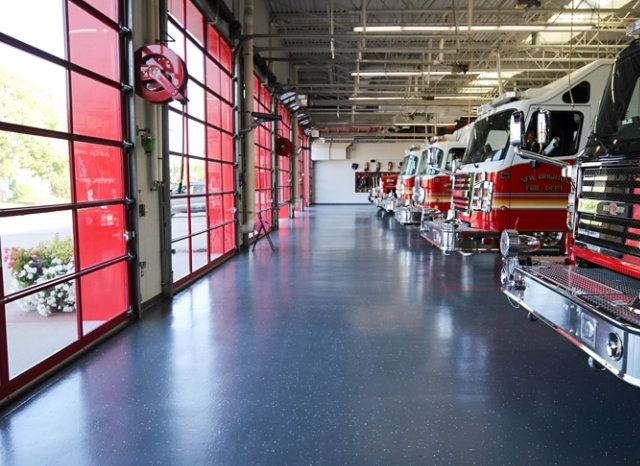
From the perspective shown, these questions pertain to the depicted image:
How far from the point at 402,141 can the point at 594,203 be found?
27.5 m

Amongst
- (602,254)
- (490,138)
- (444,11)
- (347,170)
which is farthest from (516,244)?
(347,170)

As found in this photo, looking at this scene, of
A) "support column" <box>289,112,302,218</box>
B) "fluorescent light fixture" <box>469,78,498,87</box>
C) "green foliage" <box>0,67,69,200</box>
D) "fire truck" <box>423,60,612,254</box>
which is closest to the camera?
"green foliage" <box>0,67,69,200</box>

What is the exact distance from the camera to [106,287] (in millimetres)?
4738

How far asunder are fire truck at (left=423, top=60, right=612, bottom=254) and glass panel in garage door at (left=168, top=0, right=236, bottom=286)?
12.1 ft

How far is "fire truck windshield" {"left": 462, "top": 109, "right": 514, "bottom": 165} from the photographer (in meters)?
6.54

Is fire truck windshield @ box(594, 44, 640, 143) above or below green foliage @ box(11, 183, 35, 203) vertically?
above

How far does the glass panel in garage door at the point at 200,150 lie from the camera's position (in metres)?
6.54

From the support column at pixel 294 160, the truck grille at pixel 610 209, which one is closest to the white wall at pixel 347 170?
the support column at pixel 294 160

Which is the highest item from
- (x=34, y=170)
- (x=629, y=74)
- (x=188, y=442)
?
(x=629, y=74)

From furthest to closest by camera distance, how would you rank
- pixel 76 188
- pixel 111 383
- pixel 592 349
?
pixel 76 188 < pixel 111 383 < pixel 592 349

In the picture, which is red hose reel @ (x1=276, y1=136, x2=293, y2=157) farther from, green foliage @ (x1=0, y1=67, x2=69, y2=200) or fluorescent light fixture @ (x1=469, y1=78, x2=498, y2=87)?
green foliage @ (x1=0, y1=67, x2=69, y2=200)

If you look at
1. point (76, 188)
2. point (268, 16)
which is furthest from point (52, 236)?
point (268, 16)

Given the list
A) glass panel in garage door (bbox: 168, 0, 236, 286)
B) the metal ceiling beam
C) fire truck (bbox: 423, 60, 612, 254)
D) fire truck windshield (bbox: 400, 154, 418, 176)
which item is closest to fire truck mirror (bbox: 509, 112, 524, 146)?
fire truck (bbox: 423, 60, 612, 254)

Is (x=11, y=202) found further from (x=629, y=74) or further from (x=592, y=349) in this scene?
(x=629, y=74)
